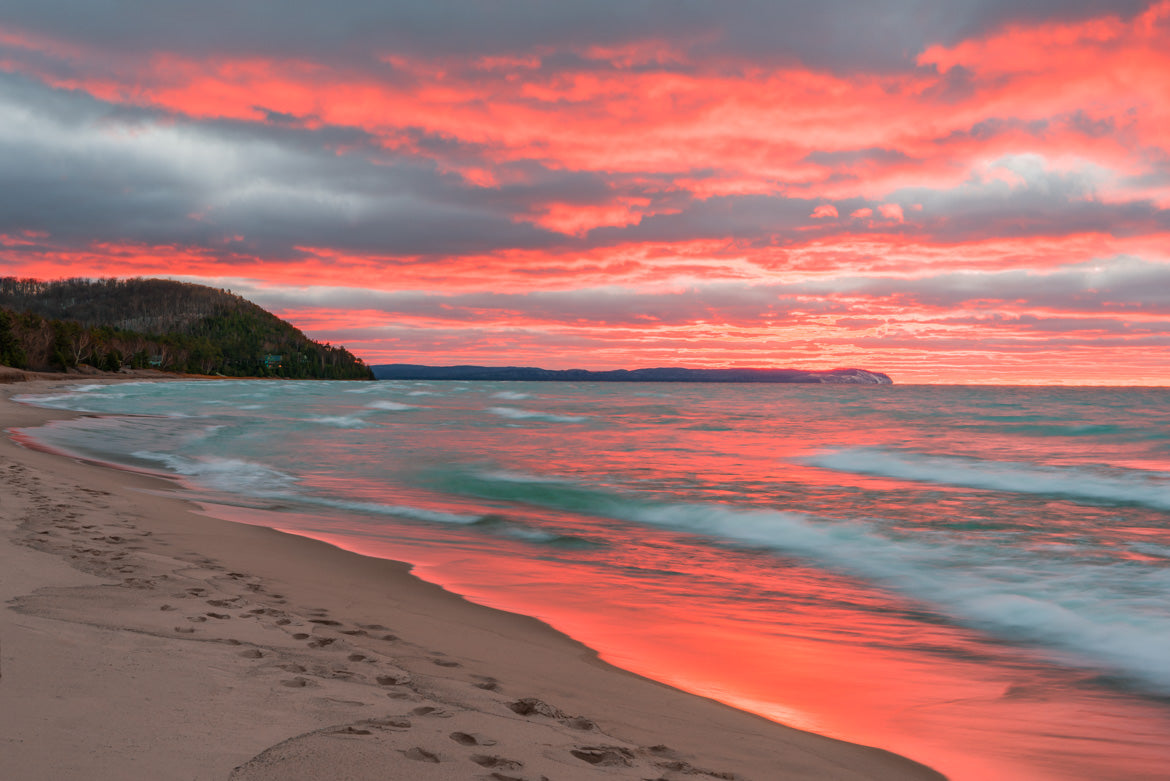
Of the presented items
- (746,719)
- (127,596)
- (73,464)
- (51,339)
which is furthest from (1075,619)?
(51,339)

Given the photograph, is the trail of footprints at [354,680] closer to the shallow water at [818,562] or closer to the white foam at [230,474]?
the shallow water at [818,562]

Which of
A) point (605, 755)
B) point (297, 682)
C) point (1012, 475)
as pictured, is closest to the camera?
point (605, 755)

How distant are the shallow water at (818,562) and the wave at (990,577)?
4 centimetres

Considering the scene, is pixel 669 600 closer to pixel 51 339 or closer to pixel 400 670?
pixel 400 670

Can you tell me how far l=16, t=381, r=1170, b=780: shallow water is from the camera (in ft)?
Answer: 16.1

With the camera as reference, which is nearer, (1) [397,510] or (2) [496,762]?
(2) [496,762]

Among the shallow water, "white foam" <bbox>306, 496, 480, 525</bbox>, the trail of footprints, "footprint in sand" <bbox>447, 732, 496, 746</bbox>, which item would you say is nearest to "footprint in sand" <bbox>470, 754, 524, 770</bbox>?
the trail of footprints

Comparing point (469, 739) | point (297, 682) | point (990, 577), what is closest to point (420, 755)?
point (469, 739)

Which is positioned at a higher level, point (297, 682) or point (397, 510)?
point (297, 682)

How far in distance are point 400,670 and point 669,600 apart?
365 cm

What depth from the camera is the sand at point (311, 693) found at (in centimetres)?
282

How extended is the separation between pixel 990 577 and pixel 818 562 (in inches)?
81.6

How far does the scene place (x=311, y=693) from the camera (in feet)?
11.6

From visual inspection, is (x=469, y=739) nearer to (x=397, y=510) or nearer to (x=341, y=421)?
(x=397, y=510)
